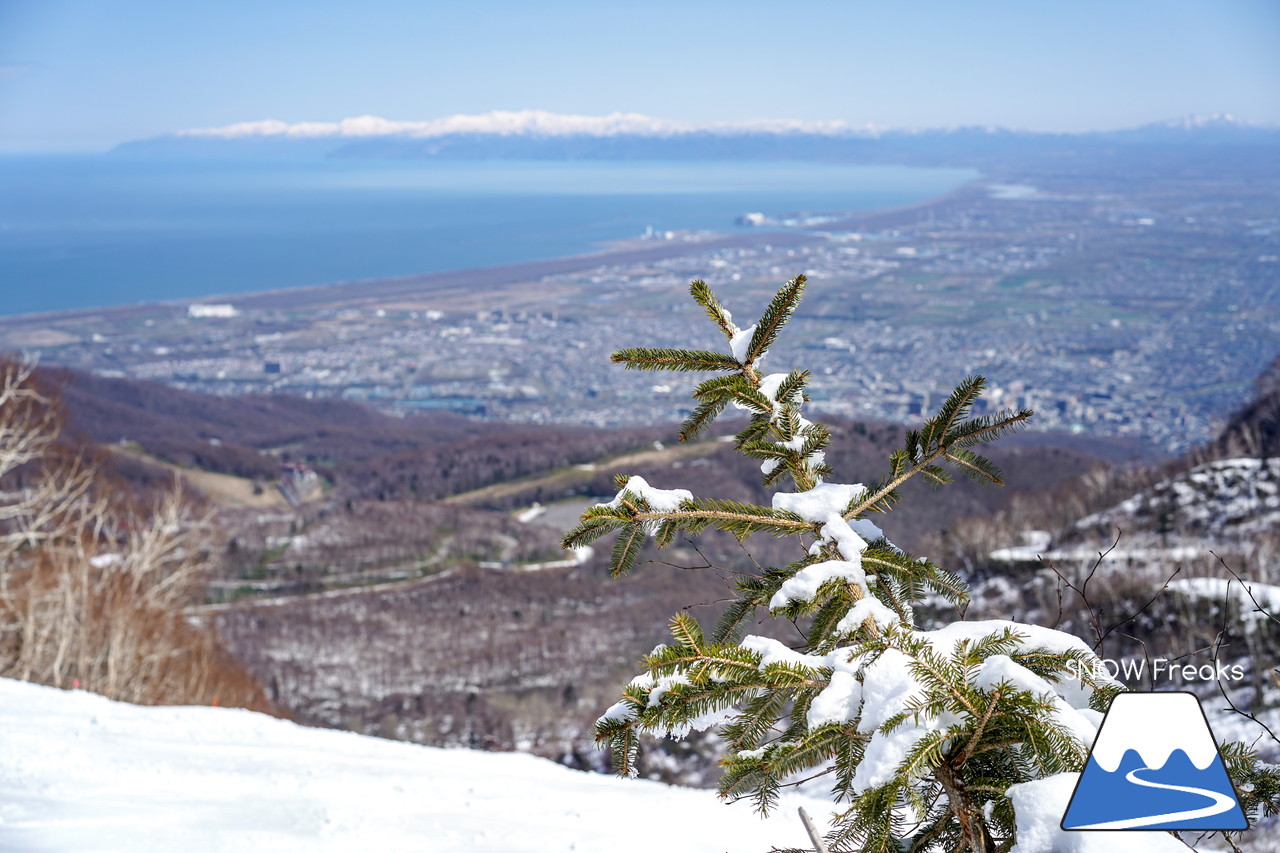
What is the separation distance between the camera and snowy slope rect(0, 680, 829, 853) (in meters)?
4.02

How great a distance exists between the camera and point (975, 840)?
1595 millimetres

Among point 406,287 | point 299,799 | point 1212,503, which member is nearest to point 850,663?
point 299,799

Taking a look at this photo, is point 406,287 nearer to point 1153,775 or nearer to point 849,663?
point 849,663

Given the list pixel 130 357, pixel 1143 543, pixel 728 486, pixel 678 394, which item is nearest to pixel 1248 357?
pixel 678 394

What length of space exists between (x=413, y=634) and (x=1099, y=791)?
4041 cm

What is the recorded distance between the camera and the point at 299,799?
185 inches

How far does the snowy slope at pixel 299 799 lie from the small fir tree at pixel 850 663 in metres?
2.44

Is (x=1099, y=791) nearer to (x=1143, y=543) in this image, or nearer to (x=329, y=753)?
(x=329, y=753)

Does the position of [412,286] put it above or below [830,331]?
above

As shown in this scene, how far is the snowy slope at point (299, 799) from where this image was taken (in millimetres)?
4016

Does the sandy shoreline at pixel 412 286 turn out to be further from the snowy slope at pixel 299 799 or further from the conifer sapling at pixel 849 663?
the conifer sapling at pixel 849 663

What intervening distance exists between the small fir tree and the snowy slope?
2.44 m

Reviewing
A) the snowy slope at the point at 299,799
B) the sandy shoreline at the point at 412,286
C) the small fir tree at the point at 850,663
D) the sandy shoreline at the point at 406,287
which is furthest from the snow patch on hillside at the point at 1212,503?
the sandy shoreline at the point at 412,286

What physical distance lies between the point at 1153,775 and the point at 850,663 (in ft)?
1.78
